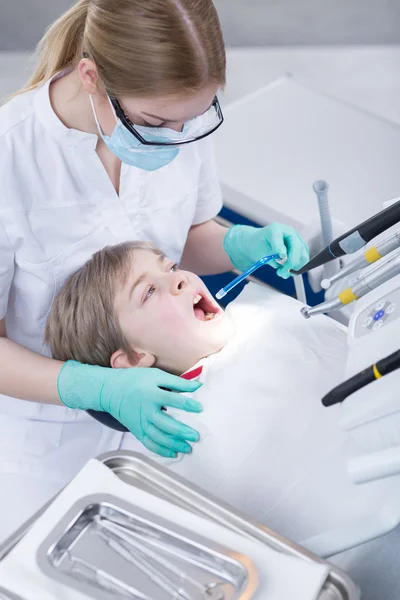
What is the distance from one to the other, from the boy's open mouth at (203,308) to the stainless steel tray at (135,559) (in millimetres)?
856

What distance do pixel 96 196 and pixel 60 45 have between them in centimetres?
34

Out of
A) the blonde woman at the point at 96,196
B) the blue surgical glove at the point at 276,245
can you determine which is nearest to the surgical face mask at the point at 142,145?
the blonde woman at the point at 96,196

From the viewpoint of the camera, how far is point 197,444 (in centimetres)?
133

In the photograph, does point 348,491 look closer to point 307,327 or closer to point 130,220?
point 307,327

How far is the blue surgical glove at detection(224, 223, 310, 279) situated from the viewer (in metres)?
1.78

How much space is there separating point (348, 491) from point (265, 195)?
123 centimetres

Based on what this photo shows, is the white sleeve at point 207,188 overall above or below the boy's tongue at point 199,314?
above

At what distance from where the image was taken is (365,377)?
88 cm

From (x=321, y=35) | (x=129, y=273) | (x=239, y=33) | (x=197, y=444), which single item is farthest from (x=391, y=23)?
(x=197, y=444)

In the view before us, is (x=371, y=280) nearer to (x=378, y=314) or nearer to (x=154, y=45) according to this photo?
(x=378, y=314)

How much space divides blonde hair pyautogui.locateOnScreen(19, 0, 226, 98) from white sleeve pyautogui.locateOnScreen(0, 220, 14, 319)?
407 millimetres

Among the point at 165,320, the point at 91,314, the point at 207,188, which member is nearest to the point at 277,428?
the point at 165,320

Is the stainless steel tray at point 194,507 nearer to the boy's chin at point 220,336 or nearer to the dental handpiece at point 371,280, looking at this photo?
the dental handpiece at point 371,280

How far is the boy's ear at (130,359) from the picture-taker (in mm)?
1674
